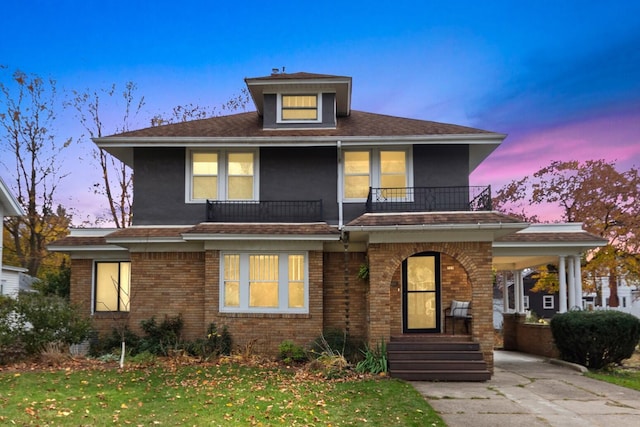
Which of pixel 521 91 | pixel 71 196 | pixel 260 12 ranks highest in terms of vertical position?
pixel 260 12

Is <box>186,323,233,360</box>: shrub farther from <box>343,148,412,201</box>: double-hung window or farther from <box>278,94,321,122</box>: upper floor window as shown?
<box>278,94,321,122</box>: upper floor window

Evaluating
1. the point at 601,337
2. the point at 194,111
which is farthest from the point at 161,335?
the point at 194,111

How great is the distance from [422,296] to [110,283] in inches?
384

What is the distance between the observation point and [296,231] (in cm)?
1369

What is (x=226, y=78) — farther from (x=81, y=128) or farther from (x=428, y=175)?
(x=428, y=175)

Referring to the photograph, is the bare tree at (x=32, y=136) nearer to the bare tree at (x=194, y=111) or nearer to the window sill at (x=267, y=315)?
the bare tree at (x=194, y=111)

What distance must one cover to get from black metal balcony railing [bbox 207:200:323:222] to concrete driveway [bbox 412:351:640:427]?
19.5 feet

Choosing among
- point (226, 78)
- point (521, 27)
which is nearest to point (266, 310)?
point (521, 27)

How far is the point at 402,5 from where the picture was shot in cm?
1831

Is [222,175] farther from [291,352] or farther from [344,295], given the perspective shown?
[291,352]

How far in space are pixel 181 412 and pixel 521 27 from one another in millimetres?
16328

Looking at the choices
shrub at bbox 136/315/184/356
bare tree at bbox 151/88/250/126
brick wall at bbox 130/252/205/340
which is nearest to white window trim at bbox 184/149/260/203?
brick wall at bbox 130/252/205/340

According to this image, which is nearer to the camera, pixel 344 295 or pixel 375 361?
pixel 375 361

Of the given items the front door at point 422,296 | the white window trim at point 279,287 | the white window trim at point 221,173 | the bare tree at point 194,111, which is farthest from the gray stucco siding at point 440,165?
the bare tree at point 194,111
